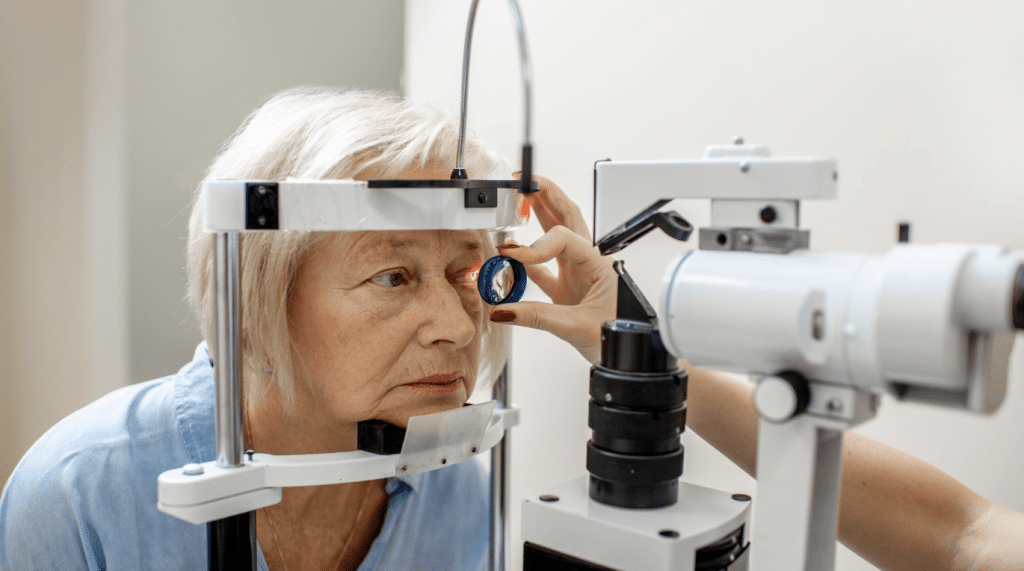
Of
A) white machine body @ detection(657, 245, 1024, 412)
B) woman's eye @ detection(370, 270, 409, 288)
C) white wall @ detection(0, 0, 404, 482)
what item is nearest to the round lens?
woman's eye @ detection(370, 270, 409, 288)

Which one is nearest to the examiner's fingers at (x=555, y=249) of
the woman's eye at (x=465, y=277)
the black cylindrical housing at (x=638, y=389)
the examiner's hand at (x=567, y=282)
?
the examiner's hand at (x=567, y=282)

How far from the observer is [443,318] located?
1069mm

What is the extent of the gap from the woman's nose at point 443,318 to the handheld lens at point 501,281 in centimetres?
5

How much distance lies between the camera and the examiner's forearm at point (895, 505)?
1.03 m

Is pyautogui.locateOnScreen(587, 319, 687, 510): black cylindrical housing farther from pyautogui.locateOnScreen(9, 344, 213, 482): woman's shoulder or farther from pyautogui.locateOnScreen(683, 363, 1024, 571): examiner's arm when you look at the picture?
pyautogui.locateOnScreen(9, 344, 213, 482): woman's shoulder

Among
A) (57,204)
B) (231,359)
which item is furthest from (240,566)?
(57,204)

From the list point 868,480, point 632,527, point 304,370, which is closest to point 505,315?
point 304,370

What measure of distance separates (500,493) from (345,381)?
294mm

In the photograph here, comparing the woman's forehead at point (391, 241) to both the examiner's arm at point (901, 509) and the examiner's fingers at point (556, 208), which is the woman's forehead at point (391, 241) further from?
the examiner's arm at point (901, 509)

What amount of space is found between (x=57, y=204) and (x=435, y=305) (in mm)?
1503

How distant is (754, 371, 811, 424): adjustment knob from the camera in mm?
601

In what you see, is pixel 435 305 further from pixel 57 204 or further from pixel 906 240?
pixel 57 204

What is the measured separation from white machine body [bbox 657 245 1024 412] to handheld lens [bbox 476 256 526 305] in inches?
12.9

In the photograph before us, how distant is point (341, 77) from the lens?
2164 millimetres
